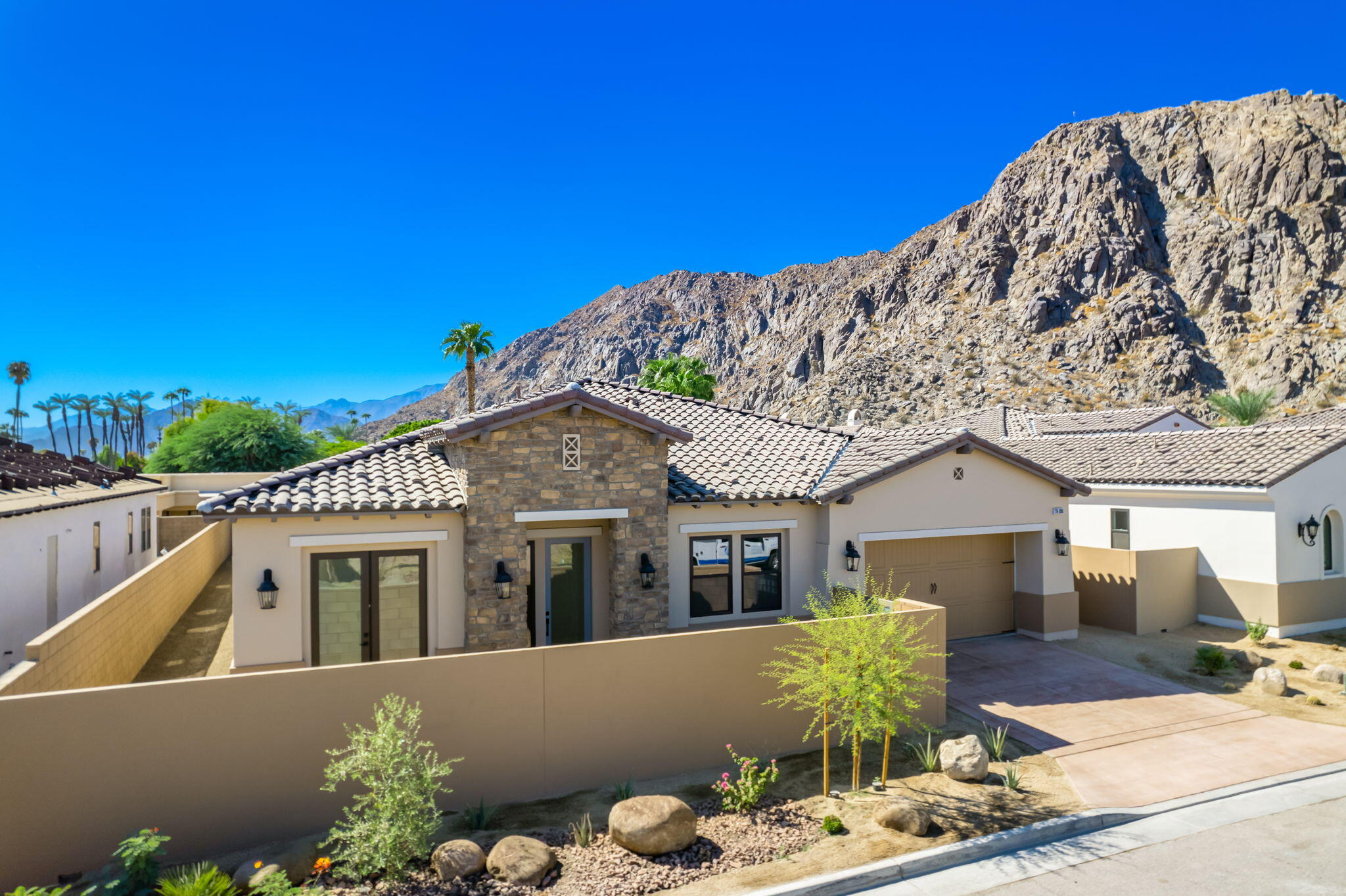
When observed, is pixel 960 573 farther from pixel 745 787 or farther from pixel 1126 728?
pixel 745 787

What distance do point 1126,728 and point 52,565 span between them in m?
23.1

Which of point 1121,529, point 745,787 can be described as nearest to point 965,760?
point 745,787

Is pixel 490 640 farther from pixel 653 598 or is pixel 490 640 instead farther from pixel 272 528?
pixel 272 528

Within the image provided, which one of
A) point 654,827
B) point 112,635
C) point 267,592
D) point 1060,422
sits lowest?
point 654,827

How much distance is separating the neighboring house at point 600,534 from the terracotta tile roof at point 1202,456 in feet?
14.8

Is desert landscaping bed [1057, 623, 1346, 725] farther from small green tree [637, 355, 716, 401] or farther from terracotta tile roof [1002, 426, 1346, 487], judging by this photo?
small green tree [637, 355, 716, 401]

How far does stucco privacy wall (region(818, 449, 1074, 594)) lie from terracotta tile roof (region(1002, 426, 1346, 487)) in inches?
180

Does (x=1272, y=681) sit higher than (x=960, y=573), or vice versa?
(x=960, y=573)

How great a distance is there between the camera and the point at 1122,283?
7688cm

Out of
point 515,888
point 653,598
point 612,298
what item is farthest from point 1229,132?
point 612,298

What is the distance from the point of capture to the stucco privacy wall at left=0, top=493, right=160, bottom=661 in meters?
14.9

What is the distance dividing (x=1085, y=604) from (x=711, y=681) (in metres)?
12.8

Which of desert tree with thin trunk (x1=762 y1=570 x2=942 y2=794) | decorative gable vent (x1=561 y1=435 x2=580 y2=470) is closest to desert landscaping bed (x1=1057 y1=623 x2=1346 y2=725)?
desert tree with thin trunk (x1=762 y1=570 x2=942 y2=794)

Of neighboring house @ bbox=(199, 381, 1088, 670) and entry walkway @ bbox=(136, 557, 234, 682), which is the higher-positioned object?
neighboring house @ bbox=(199, 381, 1088, 670)
